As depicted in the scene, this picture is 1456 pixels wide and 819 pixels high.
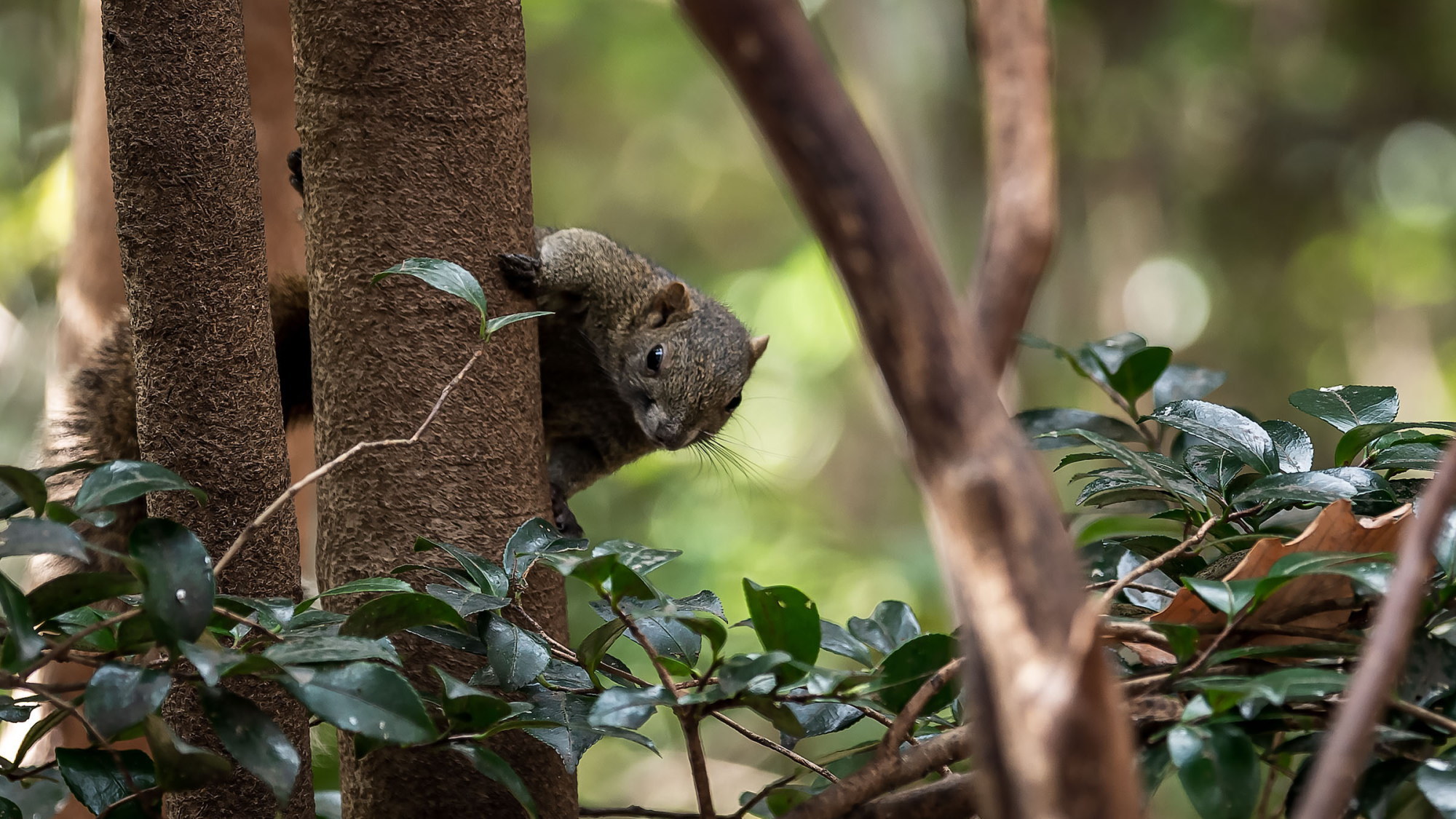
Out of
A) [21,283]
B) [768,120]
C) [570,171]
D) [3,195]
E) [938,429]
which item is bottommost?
[938,429]

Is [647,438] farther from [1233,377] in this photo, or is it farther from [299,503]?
[1233,377]

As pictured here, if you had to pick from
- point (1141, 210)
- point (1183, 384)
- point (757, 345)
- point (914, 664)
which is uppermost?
point (1141, 210)

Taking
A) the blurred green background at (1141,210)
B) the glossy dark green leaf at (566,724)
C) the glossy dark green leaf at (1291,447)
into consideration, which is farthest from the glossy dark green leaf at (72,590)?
the blurred green background at (1141,210)

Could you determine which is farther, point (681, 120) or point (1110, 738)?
point (681, 120)

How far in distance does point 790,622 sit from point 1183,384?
2.64 feet

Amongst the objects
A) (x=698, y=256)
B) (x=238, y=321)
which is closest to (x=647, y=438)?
(x=238, y=321)

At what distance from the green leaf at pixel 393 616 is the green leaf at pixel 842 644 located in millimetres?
369

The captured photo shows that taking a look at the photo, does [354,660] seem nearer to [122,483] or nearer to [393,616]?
[393,616]

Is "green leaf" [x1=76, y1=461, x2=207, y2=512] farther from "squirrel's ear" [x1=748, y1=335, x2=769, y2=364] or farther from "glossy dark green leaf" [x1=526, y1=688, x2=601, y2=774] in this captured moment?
"squirrel's ear" [x1=748, y1=335, x2=769, y2=364]

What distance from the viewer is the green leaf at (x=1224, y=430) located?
3.63 feet

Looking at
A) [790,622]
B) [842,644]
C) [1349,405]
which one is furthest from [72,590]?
[1349,405]

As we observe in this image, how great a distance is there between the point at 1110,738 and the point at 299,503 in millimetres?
2811

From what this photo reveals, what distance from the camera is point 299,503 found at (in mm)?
2979

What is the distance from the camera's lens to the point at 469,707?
2.95 feet
